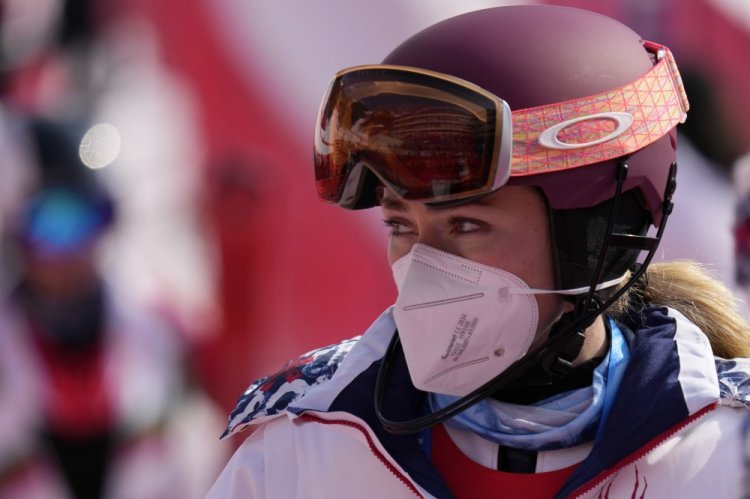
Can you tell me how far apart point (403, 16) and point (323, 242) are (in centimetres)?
98

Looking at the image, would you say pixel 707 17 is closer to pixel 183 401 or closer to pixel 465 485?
pixel 183 401

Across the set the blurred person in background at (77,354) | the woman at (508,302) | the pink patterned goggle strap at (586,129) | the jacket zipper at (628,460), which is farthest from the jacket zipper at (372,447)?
the blurred person in background at (77,354)

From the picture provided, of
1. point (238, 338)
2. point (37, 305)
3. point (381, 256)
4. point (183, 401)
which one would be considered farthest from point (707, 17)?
point (37, 305)

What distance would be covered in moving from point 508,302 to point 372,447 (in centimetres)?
37

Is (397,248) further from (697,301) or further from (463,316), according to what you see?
(697,301)

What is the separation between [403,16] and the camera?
170 inches

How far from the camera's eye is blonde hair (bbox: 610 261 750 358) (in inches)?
85.4

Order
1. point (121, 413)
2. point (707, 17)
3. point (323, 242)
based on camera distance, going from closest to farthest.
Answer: point (121, 413)
point (323, 242)
point (707, 17)

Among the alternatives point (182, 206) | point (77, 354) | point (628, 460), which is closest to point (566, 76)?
point (628, 460)

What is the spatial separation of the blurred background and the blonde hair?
1428mm

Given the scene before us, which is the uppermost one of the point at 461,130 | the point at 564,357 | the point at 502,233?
the point at 461,130

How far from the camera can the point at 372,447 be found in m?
1.99

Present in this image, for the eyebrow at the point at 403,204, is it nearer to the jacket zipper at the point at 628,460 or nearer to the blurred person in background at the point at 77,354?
the jacket zipper at the point at 628,460

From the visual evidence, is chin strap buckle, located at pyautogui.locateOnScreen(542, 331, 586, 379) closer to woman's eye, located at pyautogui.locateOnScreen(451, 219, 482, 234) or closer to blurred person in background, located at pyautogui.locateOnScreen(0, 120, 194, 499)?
woman's eye, located at pyautogui.locateOnScreen(451, 219, 482, 234)
